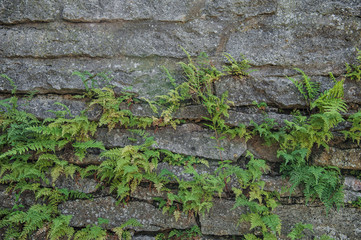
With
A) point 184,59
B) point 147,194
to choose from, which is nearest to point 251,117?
point 184,59

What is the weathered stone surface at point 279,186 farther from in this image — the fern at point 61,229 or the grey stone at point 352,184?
the fern at point 61,229

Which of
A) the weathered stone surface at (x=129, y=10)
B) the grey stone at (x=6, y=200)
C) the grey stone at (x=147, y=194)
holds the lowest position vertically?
the grey stone at (x=6, y=200)

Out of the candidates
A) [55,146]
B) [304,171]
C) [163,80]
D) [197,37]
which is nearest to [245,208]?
[304,171]

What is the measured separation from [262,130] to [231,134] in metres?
0.44

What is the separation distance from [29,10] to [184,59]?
7.92ft

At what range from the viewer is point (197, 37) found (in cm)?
388

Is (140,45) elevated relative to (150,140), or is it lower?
elevated

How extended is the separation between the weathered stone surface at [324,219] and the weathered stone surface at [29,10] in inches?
170

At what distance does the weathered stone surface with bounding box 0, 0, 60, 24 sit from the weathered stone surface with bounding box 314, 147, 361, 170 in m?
4.34

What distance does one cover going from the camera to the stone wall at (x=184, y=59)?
3.58m

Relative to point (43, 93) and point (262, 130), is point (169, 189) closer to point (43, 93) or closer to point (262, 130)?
point (262, 130)

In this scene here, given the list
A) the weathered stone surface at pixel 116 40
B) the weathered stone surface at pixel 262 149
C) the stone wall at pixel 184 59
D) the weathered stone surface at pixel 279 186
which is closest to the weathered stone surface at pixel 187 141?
the stone wall at pixel 184 59

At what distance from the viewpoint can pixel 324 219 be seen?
11.7ft

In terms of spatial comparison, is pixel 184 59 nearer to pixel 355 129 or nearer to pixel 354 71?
pixel 354 71
